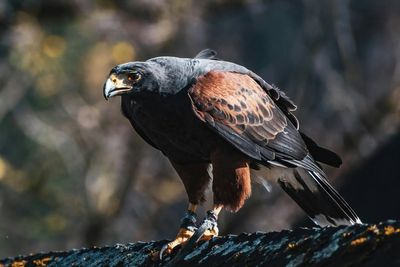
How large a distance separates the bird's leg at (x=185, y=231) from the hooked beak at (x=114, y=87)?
1047 mm

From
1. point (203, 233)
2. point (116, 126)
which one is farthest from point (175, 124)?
point (116, 126)

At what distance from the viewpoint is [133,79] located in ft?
24.0

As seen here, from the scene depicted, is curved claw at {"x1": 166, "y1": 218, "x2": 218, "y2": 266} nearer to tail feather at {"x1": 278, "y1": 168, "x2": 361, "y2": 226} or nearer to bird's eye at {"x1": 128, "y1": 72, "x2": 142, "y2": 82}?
bird's eye at {"x1": 128, "y1": 72, "x2": 142, "y2": 82}

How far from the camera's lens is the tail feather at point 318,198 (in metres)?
7.88

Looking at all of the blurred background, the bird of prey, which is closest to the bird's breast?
the bird of prey

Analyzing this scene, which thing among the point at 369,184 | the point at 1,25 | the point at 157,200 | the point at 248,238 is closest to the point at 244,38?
the point at 157,200

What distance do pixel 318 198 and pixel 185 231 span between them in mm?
1528

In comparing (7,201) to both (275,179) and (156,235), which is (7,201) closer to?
(156,235)

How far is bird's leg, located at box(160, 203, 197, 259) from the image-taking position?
6.23 metres

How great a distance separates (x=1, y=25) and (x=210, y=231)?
8587mm

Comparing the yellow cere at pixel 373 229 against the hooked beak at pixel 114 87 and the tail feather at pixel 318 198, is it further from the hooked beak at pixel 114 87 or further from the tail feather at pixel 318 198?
the tail feather at pixel 318 198

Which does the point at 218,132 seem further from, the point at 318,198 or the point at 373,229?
the point at 373,229

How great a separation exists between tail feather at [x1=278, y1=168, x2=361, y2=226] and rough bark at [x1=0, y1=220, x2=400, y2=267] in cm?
197

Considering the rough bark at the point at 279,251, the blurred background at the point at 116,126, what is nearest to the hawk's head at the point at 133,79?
the rough bark at the point at 279,251
